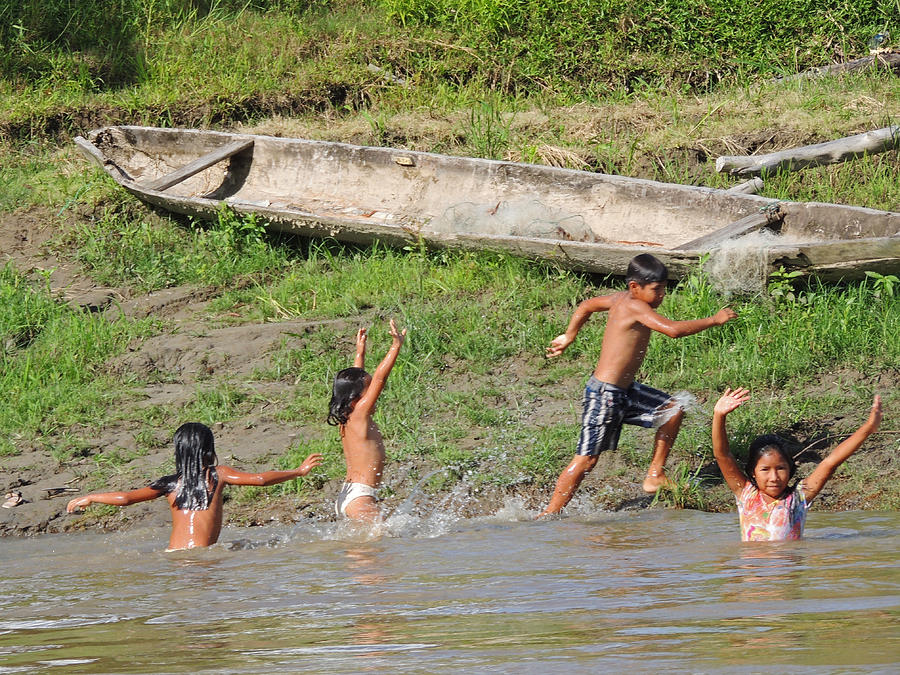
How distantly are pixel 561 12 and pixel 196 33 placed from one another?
13.5 feet

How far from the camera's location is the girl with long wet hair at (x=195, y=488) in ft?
16.9

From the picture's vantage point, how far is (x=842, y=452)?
4.63 metres

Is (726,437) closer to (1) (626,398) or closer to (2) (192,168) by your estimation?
(1) (626,398)

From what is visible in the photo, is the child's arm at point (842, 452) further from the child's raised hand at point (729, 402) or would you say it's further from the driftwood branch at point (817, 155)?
the driftwood branch at point (817, 155)

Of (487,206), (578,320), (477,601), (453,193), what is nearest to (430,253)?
(487,206)

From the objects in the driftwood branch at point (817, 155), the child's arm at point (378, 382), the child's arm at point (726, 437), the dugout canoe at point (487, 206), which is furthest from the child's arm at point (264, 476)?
the driftwood branch at point (817, 155)

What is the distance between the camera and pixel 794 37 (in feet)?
37.1

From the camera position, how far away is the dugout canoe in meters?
6.96

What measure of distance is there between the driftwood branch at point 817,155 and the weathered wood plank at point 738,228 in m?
1.22

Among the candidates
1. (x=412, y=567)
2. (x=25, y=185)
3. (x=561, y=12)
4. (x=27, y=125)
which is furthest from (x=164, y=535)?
(x=561, y=12)

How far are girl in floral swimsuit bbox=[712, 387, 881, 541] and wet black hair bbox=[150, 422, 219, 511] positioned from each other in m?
2.36

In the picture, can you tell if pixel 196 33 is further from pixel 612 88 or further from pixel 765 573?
pixel 765 573

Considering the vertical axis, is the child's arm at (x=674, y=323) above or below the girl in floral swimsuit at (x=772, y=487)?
above

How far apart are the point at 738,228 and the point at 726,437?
292 cm
